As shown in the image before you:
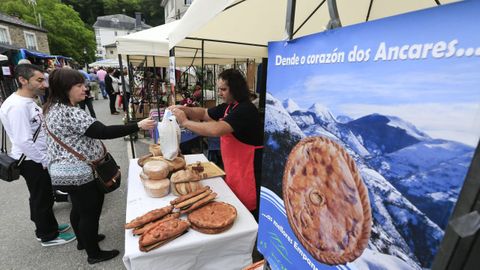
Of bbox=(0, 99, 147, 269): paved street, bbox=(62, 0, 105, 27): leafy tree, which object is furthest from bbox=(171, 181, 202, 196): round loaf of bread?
bbox=(62, 0, 105, 27): leafy tree

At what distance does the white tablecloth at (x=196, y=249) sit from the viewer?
1.50 meters

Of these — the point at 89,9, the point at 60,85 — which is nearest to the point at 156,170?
the point at 60,85

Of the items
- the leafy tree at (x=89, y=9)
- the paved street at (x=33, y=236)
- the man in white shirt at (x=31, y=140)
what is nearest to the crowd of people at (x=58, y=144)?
the man in white shirt at (x=31, y=140)

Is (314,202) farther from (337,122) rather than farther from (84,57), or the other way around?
(84,57)

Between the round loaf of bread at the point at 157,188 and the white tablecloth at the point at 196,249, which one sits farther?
the round loaf of bread at the point at 157,188

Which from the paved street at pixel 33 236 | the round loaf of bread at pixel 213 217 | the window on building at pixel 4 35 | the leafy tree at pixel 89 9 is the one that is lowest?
the paved street at pixel 33 236

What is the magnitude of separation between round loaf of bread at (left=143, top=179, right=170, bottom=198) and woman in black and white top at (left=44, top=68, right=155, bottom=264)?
1.80 feet

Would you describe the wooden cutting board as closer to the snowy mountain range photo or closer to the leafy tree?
the snowy mountain range photo

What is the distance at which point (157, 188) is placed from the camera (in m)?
2.03

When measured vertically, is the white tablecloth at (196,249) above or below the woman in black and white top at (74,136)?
below

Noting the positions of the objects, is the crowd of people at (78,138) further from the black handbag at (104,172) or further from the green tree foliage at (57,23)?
the green tree foliage at (57,23)

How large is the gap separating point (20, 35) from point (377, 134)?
30.2 metres

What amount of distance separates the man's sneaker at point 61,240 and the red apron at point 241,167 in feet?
7.18

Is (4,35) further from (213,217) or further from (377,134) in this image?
(377,134)
